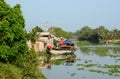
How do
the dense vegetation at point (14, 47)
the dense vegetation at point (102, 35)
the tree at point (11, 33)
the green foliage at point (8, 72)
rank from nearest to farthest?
the green foliage at point (8, 72), the dense vegetation at point (14, 47), the tree at point (11, 33), the dense vegetation at point (102, 35)

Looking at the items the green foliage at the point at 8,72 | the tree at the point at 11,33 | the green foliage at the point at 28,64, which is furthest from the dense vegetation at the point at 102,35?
the green foliage at the point at 8,72

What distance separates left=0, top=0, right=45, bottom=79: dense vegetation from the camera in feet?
64.7

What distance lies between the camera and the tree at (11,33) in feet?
66.2

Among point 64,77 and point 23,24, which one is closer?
point 23,24

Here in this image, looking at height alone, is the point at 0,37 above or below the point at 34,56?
above

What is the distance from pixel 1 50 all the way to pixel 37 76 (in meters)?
2.75

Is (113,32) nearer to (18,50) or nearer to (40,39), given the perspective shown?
(40,39)

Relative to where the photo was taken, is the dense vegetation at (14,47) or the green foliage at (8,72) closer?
A: the green foliage at (8,72)

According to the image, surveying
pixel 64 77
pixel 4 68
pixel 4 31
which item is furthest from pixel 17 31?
pixel 64 77

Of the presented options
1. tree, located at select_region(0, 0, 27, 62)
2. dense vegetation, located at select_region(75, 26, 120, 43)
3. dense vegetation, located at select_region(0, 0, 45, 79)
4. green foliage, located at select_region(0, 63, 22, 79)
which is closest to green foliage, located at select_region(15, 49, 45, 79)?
dense vegetation, located at select_region(0, 0, 45, 79)

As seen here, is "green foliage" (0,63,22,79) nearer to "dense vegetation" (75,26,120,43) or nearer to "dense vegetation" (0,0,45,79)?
"dense vegetation" (0,0,45,79)

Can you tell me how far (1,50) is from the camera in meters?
19.8

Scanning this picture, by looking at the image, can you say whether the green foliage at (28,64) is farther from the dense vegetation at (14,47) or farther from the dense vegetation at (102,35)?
the dense vegetation at (102,35)

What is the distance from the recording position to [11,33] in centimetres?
2055
